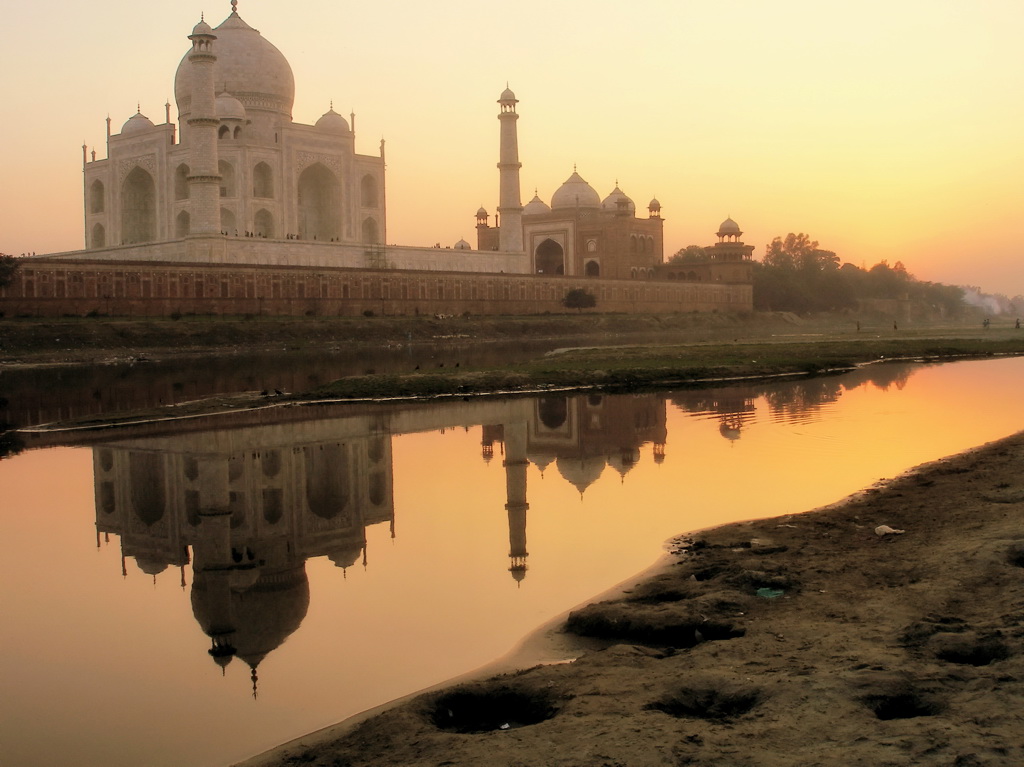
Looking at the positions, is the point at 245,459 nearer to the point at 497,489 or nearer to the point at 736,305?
the point at 497,489

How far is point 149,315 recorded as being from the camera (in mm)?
31984

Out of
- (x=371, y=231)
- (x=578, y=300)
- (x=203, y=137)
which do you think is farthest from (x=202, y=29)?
(x=578, y=300)

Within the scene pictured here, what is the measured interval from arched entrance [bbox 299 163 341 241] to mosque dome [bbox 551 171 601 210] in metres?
20.0

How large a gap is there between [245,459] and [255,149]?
31898mm

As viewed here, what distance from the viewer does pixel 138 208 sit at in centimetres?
4338

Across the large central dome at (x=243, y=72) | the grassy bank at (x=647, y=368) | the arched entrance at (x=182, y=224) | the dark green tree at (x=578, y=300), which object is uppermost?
the large central dome at (x=243, y=72)

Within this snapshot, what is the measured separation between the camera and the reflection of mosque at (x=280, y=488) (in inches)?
243

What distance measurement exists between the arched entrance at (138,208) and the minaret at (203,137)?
8433 millimetres

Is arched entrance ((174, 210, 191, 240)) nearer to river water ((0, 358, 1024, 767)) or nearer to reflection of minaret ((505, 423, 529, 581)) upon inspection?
river water ((0, 358, 1024, 767))

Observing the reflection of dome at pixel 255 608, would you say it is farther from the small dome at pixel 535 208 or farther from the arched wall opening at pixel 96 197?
the small dome at pixel 535 208

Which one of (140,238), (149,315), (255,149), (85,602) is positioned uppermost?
(255,149)

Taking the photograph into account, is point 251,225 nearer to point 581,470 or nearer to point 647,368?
point 647,368

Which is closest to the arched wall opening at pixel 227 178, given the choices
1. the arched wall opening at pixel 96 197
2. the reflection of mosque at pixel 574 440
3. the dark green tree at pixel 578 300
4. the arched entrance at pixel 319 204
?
the arched entrance at pixel 319 204

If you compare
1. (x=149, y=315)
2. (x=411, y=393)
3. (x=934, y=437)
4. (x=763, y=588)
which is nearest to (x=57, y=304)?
(x=149, y=315)
